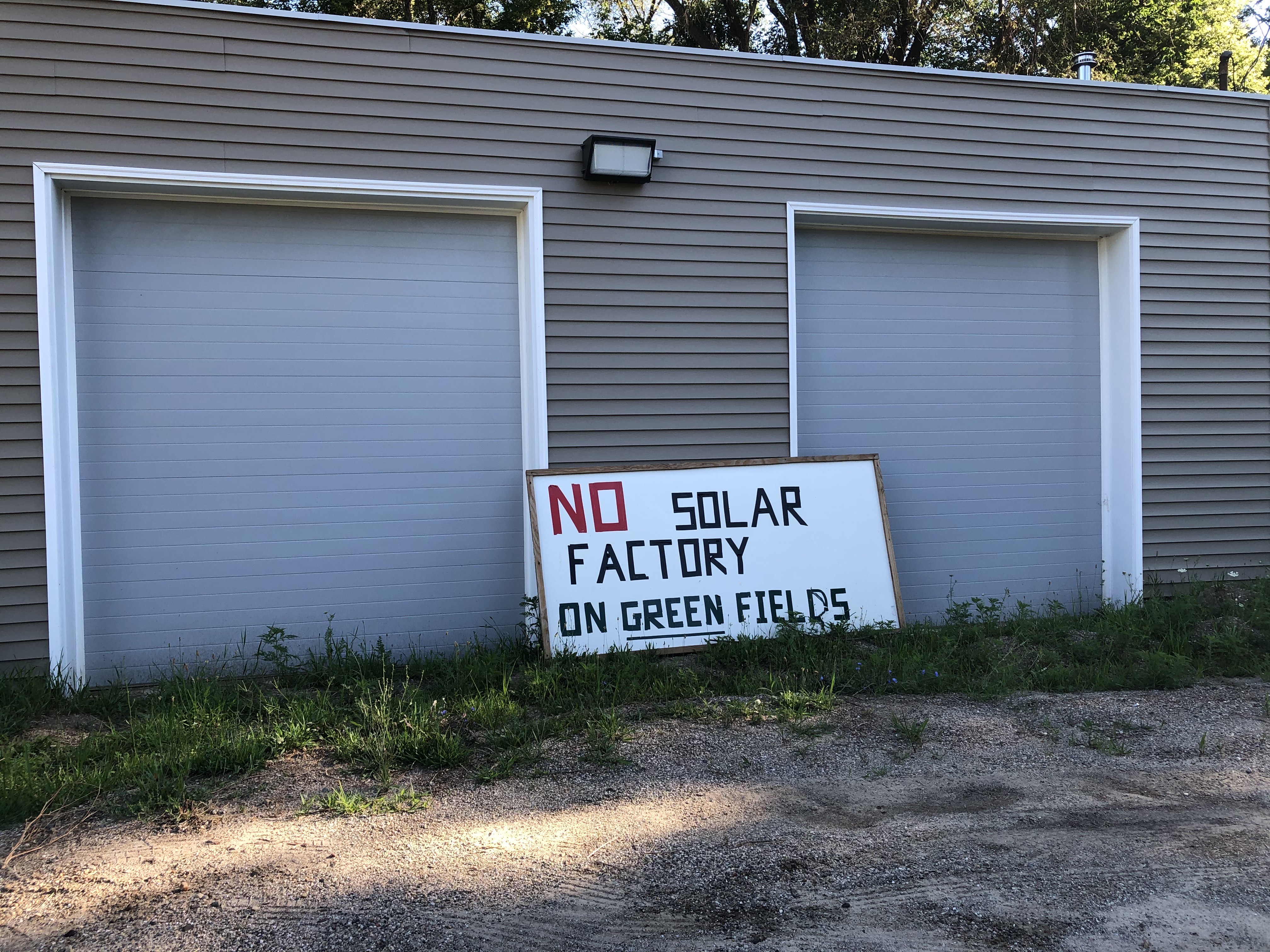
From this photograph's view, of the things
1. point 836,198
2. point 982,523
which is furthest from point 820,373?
point 982,523

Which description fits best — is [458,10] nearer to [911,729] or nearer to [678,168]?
[678,168]

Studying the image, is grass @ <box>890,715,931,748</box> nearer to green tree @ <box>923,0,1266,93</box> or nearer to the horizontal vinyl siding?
the horizontal vinyl siding

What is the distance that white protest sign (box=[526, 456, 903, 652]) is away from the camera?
553 centimetres

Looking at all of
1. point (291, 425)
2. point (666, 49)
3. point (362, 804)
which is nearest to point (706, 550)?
point (291, 425)

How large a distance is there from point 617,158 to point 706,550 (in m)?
2.35

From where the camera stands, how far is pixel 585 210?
5.81m

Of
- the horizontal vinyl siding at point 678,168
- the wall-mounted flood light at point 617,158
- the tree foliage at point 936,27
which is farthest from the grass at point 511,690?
the tree foliage at point 936,27

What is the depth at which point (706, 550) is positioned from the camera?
5.75 metres

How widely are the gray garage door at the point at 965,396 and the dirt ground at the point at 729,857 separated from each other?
2.49 metres

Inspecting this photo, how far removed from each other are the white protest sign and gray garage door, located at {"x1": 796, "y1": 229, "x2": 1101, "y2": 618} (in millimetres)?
560

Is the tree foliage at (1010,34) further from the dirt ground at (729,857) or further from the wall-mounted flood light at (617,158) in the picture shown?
the dirt ground at (729,857)

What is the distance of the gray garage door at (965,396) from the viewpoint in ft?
21.3

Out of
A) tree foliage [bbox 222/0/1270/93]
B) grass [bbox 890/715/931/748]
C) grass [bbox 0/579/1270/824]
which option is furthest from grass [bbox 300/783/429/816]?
tree foliage [bbox 222/0/1270/93]

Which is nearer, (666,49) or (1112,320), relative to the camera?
(666,49)
